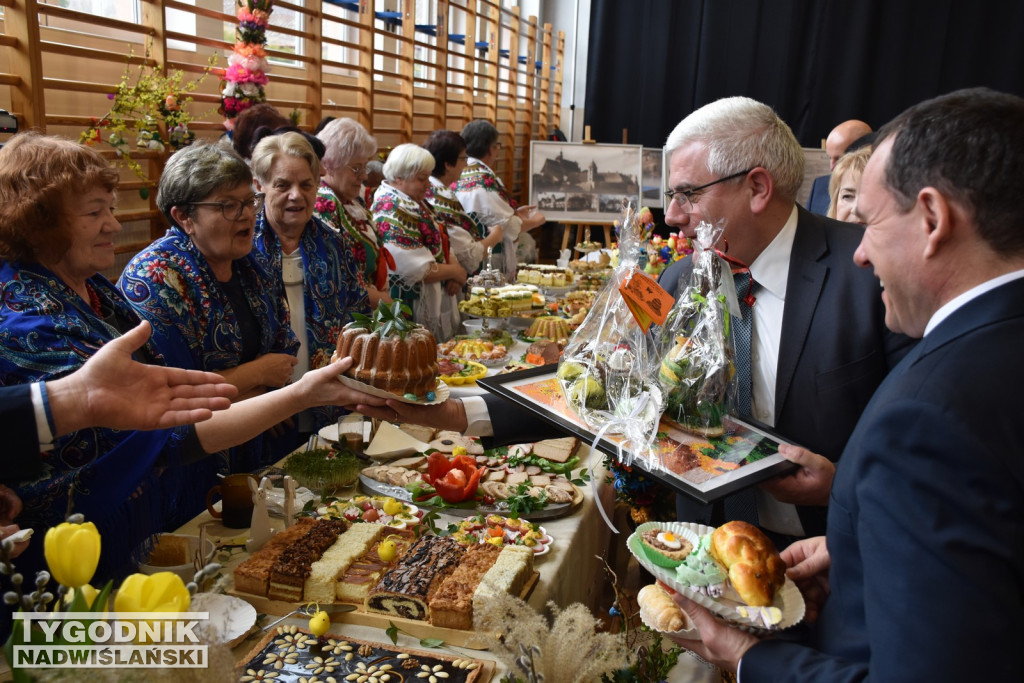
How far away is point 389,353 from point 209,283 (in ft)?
2.92

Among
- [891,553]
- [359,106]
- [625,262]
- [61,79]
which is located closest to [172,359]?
[625,262]

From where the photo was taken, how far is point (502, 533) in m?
1.96

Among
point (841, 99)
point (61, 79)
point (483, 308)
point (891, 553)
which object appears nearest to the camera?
point (891, 553)

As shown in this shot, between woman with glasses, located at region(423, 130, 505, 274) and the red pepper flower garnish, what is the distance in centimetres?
341

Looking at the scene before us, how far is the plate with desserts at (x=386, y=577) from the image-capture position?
5.24 ft

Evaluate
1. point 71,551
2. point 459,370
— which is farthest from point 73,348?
point 459,370

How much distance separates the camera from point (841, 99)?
41.1ft

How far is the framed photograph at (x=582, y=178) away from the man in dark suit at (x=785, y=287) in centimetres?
747

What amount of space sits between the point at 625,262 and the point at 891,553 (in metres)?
1.41

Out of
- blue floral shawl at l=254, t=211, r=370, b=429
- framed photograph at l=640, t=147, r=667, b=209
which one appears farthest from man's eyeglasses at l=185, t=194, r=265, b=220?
framed photograph at l=640, t=147, r=667, b=209

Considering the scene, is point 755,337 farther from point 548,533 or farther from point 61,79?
point 61,79

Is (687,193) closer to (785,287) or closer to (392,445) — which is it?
(785,287)

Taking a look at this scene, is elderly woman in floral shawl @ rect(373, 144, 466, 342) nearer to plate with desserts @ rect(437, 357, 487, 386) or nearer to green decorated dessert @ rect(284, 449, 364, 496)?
plate with desserts @ rect(437, 357, 487, 386)

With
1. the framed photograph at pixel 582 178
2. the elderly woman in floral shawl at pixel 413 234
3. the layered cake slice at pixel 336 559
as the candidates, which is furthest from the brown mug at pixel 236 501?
the framed photograph at pixel 582 178
